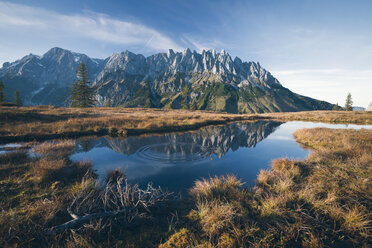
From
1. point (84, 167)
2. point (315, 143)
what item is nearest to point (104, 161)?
point (84, 167)

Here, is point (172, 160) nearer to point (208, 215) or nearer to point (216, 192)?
point (216, 192)

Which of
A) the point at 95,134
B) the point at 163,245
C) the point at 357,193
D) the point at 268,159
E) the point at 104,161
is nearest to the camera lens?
the point at 163,245

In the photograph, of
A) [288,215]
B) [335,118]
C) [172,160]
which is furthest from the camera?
[335,118]

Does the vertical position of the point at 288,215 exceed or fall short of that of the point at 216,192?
it exceeds it

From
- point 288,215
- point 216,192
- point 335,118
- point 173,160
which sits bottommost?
point 173,160

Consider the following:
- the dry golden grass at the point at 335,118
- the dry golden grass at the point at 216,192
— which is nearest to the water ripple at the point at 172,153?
the dry golden grass at the point at 216,192

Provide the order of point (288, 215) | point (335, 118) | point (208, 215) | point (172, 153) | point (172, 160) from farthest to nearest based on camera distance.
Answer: point (335, 118)
point (172, 153)
point (172, 160)
point (288, 215)
point (208, 215)

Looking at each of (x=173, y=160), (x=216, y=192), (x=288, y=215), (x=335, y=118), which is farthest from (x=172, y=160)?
(x=335, y=118)

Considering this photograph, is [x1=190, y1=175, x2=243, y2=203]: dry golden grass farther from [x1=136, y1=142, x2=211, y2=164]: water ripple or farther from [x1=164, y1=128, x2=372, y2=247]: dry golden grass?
[x1=136, y1=142, x2=211, y2=164]: water ripple

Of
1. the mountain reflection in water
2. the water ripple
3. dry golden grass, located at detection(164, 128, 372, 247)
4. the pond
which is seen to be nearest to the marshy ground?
dry golden grass, located at detection(164, 128, 372, 247)

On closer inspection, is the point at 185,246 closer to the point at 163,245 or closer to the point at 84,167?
the point at 163,245

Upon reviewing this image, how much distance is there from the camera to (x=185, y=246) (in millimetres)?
4652

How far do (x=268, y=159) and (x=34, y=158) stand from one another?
63.2 feet

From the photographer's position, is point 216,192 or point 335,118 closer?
point 216,192
